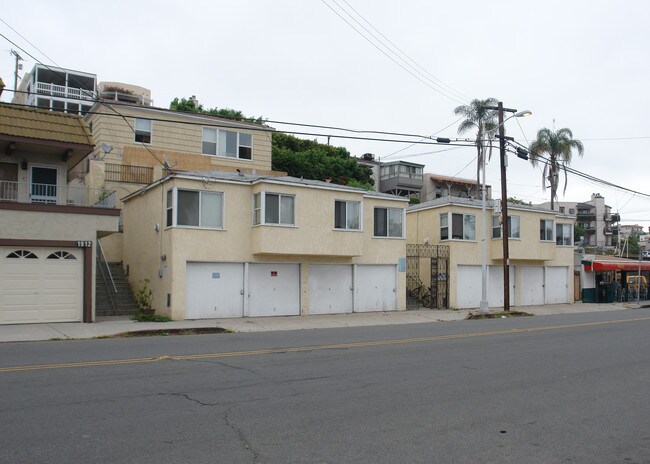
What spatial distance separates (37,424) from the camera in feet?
22.3

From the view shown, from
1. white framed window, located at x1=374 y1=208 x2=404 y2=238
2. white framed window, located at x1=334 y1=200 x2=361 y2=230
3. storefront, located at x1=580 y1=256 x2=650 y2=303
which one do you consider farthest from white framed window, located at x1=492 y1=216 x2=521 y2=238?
white framed window, located at x1=334 y1=200 x2=361 y2=230

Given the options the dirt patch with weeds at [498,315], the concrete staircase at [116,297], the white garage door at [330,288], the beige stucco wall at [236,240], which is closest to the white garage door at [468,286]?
the dirt patch with weeds at [498,315]

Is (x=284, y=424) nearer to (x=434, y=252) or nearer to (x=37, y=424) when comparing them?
(x=37, y=424)

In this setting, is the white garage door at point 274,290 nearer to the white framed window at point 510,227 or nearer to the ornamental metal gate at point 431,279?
the ornamental metal gate at point 431,279

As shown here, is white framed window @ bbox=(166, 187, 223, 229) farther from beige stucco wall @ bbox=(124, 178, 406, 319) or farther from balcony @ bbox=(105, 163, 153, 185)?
balcony @ bbox=(105, 163, 153, 185)

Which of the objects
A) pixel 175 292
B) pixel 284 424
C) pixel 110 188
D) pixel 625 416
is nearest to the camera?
pixel 284 424

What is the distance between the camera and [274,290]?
2420cm

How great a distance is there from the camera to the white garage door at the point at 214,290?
874 inches

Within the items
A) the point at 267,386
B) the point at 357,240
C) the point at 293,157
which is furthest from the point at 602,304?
the point at 267,386

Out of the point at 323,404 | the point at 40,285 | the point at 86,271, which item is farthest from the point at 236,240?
the point at 323,404

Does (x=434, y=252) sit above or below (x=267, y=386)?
above

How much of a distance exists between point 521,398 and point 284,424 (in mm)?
3897

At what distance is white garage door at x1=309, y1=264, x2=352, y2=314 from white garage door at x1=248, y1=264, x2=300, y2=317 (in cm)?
82

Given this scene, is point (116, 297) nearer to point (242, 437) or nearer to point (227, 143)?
point (227, 143)
